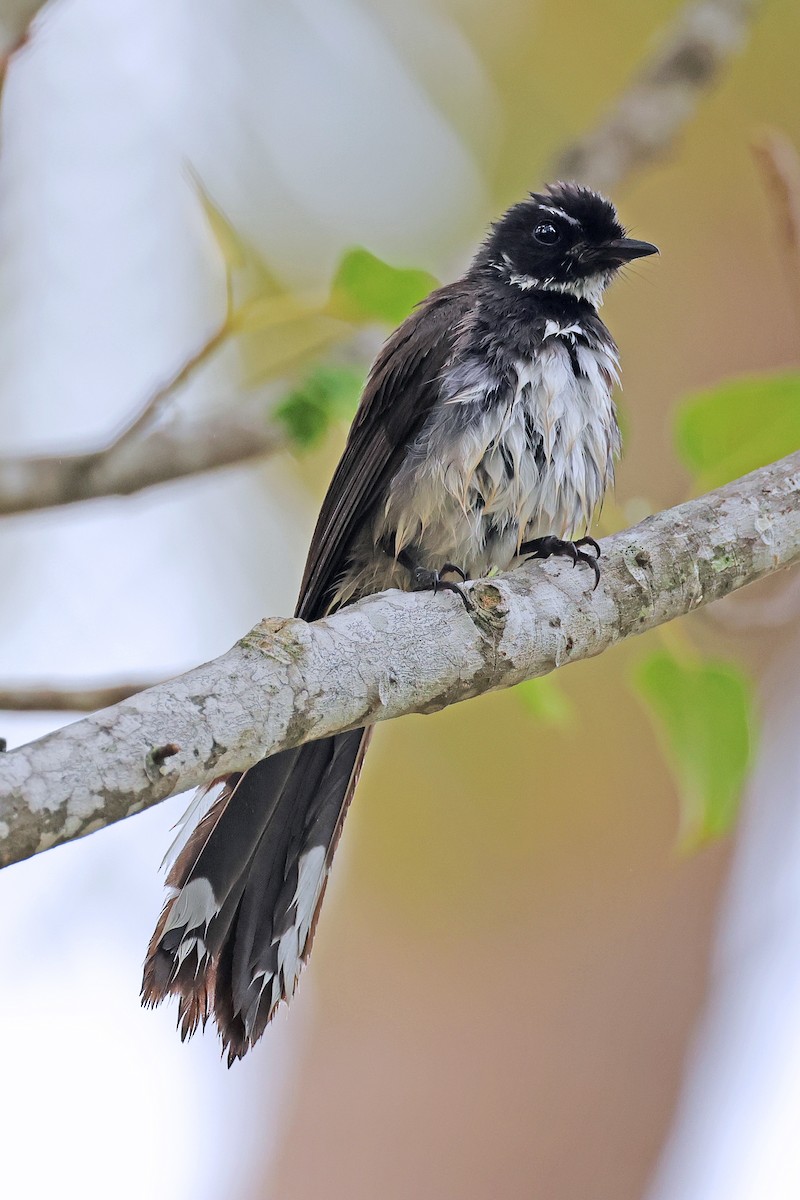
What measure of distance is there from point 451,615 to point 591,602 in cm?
33

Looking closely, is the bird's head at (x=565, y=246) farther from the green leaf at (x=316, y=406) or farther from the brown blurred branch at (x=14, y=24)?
the brown blurred branch at (x=14, y=24)

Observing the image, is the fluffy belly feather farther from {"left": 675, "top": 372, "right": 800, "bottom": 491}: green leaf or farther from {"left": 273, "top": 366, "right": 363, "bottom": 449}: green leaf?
{"left": 675, "top": 372, "right": 800, "bottom": 491}: green leaf

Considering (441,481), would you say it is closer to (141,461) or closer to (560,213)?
(141,461)

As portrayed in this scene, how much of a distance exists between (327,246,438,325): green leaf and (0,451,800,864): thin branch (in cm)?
77

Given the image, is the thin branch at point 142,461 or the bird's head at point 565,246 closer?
the thin branch at point 142,461

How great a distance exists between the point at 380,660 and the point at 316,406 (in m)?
1.01

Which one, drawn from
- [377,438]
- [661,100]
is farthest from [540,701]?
[661,100]

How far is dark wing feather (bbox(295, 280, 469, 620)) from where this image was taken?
3.39 meters

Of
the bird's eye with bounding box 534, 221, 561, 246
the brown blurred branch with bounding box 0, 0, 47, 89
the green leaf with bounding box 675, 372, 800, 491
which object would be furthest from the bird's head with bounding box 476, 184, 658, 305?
the brown blurred branch with bounding box 0, 0, 47, 89

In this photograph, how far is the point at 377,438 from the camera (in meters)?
3.49

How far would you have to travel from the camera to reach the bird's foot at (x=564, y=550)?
2.55 m

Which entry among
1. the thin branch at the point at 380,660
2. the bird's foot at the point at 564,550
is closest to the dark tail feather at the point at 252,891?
the bird's foot at the point at 564,550

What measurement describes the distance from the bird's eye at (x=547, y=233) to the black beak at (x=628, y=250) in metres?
0.16

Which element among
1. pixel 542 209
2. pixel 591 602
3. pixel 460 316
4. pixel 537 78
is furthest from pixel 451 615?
pixel 537 78
